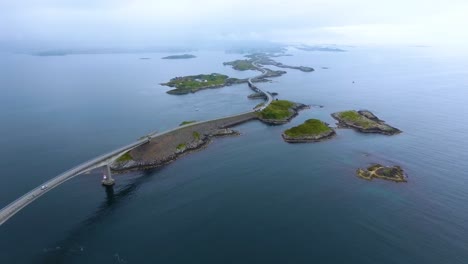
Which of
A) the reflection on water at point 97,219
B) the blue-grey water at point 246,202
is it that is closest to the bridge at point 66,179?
the blue-grey water at point 246,202

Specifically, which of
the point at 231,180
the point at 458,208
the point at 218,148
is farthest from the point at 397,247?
the point at 218,148

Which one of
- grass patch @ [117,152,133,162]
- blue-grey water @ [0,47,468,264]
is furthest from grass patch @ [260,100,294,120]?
grass patch @ [117,152,133,162]

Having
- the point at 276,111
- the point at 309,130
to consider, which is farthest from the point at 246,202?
the point at 276,111

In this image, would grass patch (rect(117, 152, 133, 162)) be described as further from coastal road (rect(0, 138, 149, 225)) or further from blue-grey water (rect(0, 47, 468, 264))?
blue-grey water (rect(0, 47, 468, 264))

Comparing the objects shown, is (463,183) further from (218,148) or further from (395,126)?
(218,148)

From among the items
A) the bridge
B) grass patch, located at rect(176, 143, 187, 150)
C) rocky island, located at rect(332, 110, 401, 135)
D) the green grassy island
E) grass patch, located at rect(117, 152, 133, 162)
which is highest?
the bridge

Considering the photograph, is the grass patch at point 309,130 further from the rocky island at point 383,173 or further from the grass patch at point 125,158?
the grass patch at point 125,158
